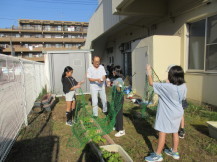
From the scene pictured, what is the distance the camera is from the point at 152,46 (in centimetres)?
607

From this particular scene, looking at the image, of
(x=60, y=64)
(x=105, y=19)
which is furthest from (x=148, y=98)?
(x=105, y=19)

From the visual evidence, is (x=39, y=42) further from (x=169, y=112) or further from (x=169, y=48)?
(x=169, y=112)

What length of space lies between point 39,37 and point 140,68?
51.0 metres

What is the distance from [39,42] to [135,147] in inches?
1997

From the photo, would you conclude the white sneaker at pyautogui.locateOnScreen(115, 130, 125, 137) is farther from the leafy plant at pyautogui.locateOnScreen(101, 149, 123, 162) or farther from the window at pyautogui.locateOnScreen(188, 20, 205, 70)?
the window at pyautogui.locateOnScreen(188, 20, 205, 70)

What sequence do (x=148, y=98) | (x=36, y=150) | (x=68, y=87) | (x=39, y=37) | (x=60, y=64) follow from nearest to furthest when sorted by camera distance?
(x=36, y=150) → (x=68, y=87) → (x=148, y=98) → (x=60, y=64) → (x=39, y=37)

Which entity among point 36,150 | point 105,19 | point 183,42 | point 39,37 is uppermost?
point 39,37

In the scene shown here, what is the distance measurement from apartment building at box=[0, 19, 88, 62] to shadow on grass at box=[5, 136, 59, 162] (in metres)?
44.3

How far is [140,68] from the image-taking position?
23.6 ft

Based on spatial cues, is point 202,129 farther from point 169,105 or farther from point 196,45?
point 196,45

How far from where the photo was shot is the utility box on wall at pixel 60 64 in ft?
27.7

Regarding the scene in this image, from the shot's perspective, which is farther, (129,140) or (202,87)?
(202,87)

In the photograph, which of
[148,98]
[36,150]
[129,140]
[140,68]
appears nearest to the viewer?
[36,150]

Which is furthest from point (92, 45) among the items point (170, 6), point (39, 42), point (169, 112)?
point (39, 42)
